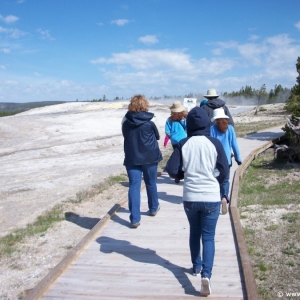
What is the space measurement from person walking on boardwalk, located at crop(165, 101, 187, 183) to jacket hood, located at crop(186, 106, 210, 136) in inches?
152

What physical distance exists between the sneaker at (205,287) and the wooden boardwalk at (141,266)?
92 millimetres

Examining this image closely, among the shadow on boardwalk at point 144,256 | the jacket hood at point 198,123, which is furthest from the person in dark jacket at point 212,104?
the jacket hood at point 198,123

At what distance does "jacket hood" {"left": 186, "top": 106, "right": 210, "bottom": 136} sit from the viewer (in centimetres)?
439

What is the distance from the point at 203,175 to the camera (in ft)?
14.1

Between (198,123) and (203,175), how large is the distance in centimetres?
54

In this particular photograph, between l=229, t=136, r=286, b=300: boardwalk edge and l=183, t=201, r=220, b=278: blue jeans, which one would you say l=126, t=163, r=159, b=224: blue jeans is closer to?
l=229, t=136, r=286, b=300: boardwalk edge

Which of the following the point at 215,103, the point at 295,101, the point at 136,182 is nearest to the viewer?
the point at 136,182

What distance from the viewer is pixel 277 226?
7.36 metres

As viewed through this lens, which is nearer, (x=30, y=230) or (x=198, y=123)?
(x=198, y=123)

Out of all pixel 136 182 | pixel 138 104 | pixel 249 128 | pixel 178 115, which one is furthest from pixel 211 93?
pixel 249 128

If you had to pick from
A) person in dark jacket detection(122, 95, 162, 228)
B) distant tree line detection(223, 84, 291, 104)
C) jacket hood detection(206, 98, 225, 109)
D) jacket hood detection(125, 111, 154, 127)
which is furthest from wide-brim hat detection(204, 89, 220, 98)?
distant tree line detection(223, 84, 291, 104)

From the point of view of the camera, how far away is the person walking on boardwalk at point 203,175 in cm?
429

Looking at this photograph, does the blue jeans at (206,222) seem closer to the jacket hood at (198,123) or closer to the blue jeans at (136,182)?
the jacket hood at (198,123)

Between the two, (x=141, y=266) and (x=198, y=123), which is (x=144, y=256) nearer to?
(x=141, y=266)
